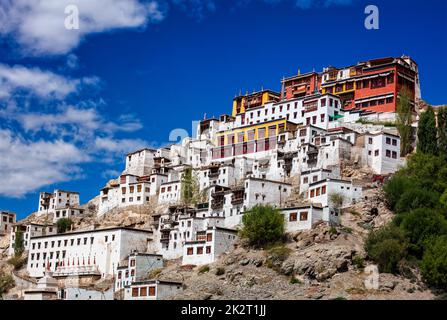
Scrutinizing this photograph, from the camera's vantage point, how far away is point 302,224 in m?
62.2

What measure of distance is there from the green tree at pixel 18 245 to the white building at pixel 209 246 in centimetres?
2398

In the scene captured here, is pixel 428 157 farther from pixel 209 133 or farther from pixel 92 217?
pixel 92 217

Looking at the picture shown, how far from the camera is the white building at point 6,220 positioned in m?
97.7

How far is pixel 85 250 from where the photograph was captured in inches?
2906

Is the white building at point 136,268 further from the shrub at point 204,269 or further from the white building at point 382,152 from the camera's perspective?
the white building at point 382,152

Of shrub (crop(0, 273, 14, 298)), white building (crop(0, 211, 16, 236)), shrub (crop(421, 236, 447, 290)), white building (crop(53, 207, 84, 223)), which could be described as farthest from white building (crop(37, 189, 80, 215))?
shrub (crop(421, 236, 447, 290))

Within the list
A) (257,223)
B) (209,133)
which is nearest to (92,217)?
(209,133)

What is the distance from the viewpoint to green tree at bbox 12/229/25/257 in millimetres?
81637

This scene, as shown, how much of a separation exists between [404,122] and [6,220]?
2036 inches

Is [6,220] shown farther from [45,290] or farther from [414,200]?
[414,200]

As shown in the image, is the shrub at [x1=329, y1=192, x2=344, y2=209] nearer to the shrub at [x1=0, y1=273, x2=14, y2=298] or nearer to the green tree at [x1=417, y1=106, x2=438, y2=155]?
the green tree at [x1=417, y1=106, x2=438, y2=155]

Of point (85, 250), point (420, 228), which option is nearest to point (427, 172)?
point (420, 228)

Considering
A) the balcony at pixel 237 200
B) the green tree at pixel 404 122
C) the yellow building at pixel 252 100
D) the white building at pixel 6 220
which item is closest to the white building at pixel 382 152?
the green tree at pixel 404 122
